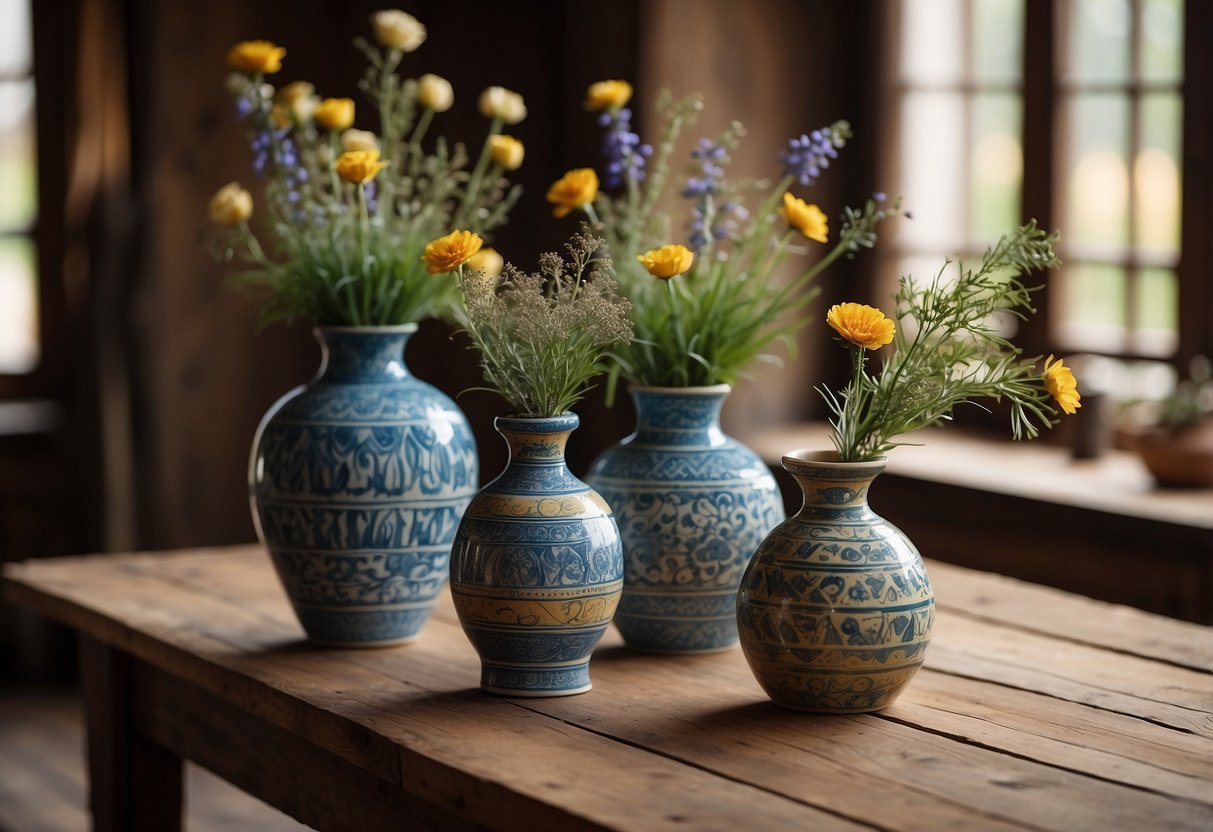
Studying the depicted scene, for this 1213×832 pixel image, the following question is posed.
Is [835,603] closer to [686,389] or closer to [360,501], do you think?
[686,389]

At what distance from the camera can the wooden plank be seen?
174 cm

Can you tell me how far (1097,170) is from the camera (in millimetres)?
3352

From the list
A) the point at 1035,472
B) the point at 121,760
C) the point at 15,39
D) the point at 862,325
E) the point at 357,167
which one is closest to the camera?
the point at 862,325

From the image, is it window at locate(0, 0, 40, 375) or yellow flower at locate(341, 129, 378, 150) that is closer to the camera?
yellow flower at locate(341, 129, 378, 150)

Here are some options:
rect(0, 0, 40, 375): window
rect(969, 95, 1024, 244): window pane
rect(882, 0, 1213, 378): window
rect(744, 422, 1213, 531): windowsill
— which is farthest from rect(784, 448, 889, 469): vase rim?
rect(0, 0, 40, 375): window

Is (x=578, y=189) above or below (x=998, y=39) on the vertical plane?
below

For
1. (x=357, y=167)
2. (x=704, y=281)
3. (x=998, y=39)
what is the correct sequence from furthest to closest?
(x=998, y=39) < (x=704, y=281) < (x=357, y=167)

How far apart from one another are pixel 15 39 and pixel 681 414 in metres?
3.10

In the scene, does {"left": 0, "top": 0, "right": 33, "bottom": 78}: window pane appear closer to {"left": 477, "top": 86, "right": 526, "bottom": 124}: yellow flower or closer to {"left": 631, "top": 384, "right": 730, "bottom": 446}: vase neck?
{"left": 477, "top": 86, "right": 526, "bottom": 124}: yellow flower

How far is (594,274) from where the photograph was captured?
5.00 ft

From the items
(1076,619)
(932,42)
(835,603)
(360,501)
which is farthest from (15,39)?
(835,603)

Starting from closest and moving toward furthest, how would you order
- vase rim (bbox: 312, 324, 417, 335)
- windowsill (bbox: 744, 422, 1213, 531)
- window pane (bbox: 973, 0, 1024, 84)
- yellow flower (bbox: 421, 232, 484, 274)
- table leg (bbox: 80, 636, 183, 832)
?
yellow flower (bbox: 421, 232, 484, 274) < vase rim (bbox: 312, 324, 417, 335) < table leg (bbox: 80, 636, 183, 832) < windowsill (bbox: 744, 422, 1213, 531) < window pane (bbox: 973, 0, 1024, 84)

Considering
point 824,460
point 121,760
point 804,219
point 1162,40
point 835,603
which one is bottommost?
point 121,760

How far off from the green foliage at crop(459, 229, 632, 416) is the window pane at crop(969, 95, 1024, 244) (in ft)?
7.20
